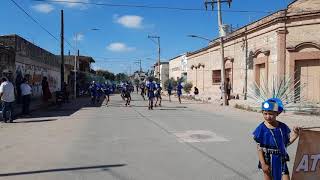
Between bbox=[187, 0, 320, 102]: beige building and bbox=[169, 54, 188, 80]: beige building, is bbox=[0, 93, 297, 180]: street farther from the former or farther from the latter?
bbox=[169, 54, 188, 80]: beige building

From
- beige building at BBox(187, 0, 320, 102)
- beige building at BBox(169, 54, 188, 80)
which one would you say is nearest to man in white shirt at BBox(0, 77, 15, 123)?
beige building at BBox(187, 0, 320, 102)

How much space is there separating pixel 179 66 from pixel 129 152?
70.5 m

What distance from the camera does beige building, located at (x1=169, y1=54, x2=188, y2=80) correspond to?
74094mm

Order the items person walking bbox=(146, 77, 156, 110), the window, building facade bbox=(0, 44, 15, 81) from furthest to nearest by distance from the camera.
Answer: the window → person walking bbox=(146, 77, 156, 110) → building facade bbox=(0, 44, 15, 81)

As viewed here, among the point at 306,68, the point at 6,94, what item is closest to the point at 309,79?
the point at 306,68

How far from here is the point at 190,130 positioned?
51.3 ft

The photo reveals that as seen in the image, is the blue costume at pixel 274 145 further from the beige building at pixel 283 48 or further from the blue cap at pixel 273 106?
the beige building at pixel 283 48

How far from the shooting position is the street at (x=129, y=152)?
8.61 m

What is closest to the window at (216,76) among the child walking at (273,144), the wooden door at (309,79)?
the wooden door at (309,79)

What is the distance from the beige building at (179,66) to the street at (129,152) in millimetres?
56810

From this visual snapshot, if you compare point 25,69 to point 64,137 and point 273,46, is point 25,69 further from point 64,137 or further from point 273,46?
point 64,137

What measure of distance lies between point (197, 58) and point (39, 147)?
167 feet

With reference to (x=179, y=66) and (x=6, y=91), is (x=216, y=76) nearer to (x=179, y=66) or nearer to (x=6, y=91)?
(x=179, y=66)

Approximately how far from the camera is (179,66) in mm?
81250
